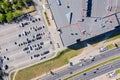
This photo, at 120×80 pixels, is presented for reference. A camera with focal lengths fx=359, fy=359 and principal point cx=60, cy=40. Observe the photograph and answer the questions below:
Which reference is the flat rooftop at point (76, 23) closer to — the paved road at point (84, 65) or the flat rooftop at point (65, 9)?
the flat rooftop at point (65, 9)

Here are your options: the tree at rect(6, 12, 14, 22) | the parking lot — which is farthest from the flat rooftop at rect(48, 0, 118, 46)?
the tree at rect(6, 12, 14, 22)

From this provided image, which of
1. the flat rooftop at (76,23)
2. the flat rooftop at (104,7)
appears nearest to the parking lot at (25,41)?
the flat rooftop at (76,23)

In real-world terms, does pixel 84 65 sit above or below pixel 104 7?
below

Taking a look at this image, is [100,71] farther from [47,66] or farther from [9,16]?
[9,16]

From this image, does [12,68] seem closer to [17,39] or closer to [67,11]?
[17,39]

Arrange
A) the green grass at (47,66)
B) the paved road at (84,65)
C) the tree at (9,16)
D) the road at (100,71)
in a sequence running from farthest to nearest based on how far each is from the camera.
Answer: the road at (100,71) < the paved road at (84,65) < the green grass at (47,66) < the tree at (9,16)

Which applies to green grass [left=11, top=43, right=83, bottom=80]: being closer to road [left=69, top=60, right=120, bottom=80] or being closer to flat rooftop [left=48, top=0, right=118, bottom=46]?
flat rooftop [left=48, top=0, right=118, bottom=46]

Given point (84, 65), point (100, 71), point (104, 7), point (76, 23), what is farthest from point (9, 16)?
point (100, 71)
